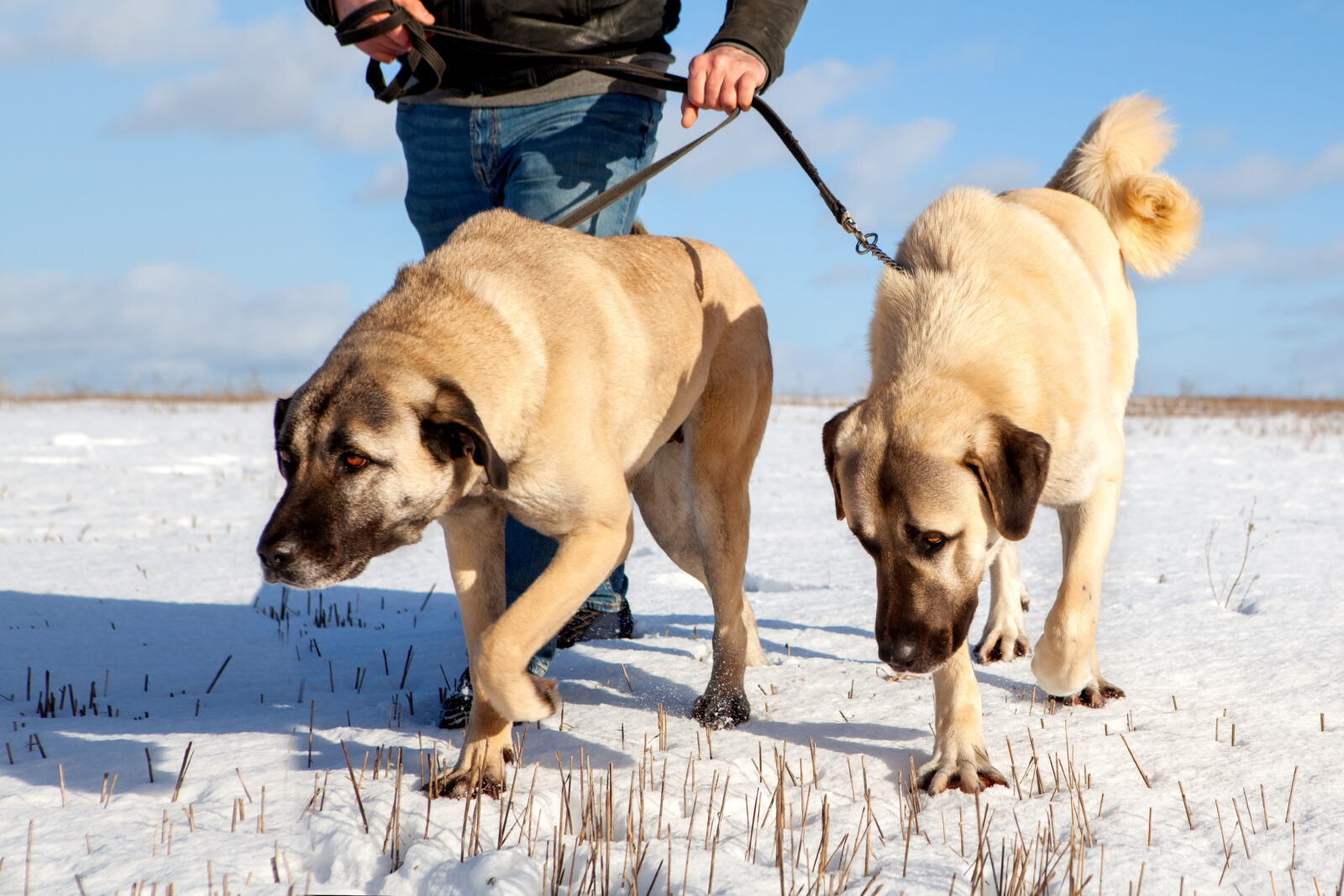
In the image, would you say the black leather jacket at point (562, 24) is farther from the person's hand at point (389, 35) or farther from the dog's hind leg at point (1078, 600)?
the dog's hind leg at point (1078, 600)

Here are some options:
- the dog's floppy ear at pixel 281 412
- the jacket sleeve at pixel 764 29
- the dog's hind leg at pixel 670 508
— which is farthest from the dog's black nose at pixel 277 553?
the jacket sleeve at pixel 764 29

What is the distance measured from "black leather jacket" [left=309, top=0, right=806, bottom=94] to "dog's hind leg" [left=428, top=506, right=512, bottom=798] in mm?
1767

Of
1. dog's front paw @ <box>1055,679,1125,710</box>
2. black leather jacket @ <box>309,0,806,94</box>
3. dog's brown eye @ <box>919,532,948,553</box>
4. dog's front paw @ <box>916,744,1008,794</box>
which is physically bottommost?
dog's front paw @ <box>916,744,1008,794</box>

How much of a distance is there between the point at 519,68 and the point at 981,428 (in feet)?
7.43

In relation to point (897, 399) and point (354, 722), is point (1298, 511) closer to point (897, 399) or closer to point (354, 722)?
point (897, 399)

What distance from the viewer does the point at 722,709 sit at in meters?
3.76

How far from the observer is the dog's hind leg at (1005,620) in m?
4.56

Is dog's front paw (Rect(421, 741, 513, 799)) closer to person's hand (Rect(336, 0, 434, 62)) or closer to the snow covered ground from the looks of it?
the snow covered ground

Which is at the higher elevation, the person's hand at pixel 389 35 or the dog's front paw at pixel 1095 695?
the person's hand at pixel 389 35

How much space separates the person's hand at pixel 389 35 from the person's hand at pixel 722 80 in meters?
1.07

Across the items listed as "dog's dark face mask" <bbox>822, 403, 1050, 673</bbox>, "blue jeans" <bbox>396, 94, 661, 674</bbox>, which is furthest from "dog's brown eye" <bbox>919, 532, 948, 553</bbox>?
"blue jeans" <bbox>396, 94, 661, 674</bbox>

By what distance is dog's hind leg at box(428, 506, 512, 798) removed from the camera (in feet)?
10.3

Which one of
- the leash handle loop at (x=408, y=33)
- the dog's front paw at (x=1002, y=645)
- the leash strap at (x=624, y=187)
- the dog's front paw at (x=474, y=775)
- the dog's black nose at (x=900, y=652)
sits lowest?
the dog's front paw at (x=474, y=775)

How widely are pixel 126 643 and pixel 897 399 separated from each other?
4034 mm
